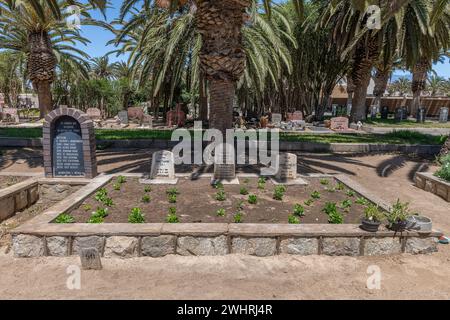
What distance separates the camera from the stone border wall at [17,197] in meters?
5.85

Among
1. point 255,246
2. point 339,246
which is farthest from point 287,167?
point 255,246

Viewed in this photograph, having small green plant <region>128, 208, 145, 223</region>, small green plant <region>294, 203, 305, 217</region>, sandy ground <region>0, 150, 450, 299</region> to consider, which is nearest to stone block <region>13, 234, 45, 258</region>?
sandy ground <region>0, 150, 450, 299</region>

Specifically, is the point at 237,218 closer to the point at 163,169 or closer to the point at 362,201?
the point at 362,201

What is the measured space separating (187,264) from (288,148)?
29.9 ft

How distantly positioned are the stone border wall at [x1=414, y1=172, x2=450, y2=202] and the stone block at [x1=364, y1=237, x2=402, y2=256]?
12.1 ft

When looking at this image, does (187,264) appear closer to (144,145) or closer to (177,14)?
(144,145)

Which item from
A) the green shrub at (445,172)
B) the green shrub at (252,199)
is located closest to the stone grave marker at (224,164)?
the green shrub at (252,199)

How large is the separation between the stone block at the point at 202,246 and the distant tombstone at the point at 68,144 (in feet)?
13.1

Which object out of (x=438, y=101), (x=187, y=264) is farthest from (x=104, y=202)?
(x=438, y=101)

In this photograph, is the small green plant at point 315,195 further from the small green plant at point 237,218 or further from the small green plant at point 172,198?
the small green plant at point 172,198

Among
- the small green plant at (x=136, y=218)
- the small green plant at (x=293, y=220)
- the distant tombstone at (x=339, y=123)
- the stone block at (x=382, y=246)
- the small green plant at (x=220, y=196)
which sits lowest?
the stone block at (x=382, y=246)

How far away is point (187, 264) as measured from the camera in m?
4.20

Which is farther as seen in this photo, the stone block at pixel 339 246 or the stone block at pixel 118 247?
the stone block at pixel 339 246

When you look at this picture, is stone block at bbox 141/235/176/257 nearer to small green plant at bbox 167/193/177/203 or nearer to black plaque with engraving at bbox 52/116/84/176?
small green plant at bbox 167/193/177/203
